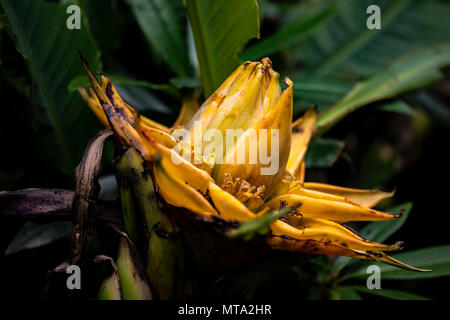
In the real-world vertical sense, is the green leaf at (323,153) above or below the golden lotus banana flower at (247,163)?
above

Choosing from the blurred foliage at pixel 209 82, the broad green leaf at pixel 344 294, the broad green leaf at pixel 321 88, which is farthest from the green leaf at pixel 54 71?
the broad green leaf at pixel 344 294

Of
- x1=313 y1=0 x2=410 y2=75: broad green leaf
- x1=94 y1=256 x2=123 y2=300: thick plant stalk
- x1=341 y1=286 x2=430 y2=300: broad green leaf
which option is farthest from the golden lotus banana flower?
x1=313 y1=0 x2=410 y2=75: broad green leaf

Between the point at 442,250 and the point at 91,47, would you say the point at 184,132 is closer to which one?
the point at 91,47

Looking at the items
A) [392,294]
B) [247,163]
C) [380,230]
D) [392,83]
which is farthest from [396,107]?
[247,163]

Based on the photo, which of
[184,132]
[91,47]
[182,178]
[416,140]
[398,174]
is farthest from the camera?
[416,140]

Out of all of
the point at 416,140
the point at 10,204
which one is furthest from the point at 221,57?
the point at 416,140

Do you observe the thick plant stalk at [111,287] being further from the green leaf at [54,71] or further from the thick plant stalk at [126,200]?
the green leaf at [54,71]

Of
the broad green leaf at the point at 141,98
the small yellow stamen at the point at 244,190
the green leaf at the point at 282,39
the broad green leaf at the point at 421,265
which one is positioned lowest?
the broad green leaf at the point at 421,265
